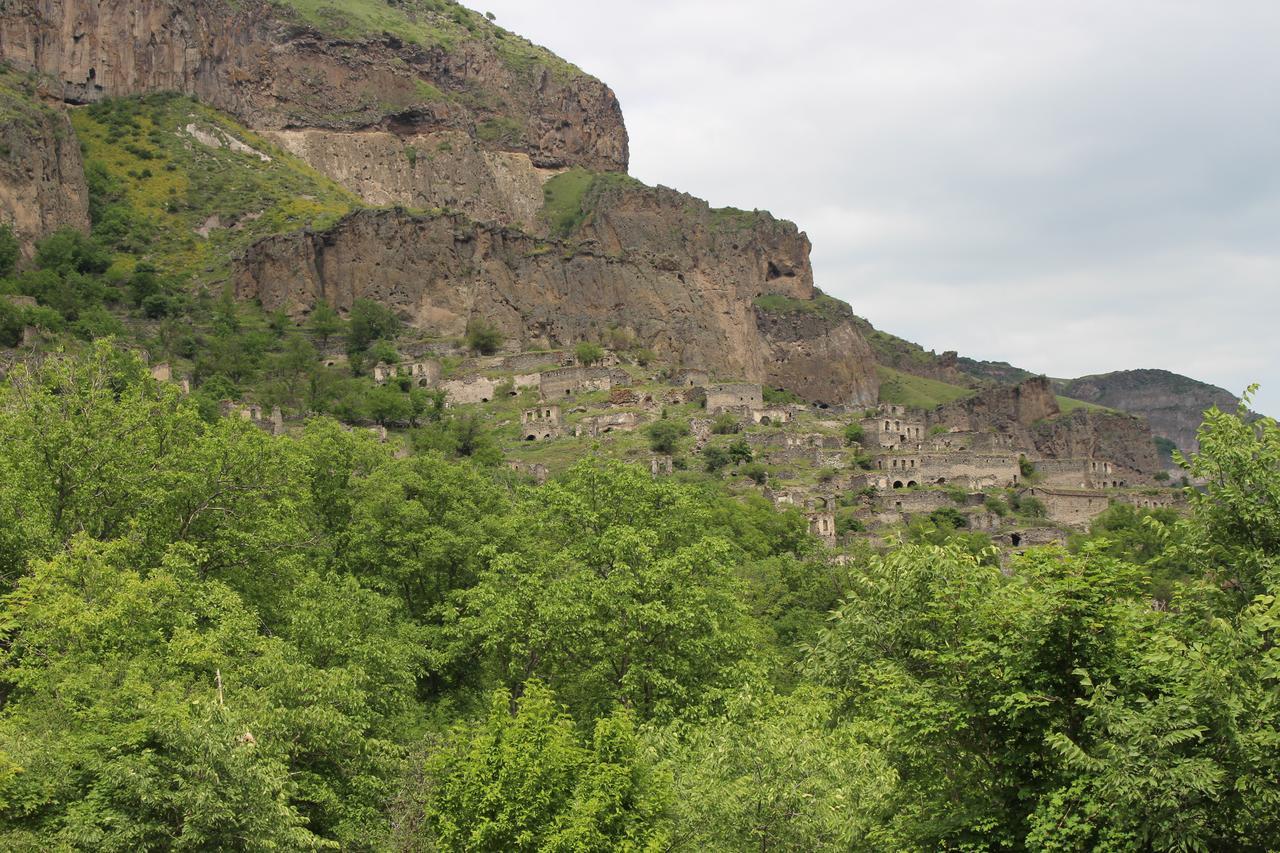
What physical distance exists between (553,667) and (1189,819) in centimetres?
1879

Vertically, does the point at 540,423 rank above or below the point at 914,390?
below

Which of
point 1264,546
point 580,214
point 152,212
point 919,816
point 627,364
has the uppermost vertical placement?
point 580,214

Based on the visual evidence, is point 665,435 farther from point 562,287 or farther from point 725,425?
point 562,287

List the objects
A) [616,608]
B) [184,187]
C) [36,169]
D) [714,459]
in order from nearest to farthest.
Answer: [616,608]
[714,459]
[36,169]
[184,187]

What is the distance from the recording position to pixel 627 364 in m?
128

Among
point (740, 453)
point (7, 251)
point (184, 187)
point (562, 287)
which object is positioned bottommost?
point (740, 453)

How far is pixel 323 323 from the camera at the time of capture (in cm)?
12069

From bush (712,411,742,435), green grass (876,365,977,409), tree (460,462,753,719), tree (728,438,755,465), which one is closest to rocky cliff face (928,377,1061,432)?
green grass (876,365,977,409)

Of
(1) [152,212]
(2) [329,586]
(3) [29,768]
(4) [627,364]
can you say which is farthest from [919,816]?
(1) [152,212]

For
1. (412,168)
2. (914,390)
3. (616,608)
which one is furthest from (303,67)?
(616,608)

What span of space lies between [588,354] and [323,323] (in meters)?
24.7

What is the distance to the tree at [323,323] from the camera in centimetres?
12038

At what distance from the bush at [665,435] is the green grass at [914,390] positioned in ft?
253

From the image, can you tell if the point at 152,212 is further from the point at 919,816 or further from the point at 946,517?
the point at 919,816
